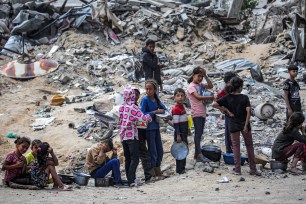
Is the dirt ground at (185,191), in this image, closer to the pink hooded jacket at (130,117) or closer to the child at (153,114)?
the child at (153,114)

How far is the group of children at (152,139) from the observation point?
7.43 metres

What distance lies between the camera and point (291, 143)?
7.86 metres

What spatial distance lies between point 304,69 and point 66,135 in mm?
7340

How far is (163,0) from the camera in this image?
2142 centimetres

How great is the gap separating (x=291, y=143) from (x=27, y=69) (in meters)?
9.94

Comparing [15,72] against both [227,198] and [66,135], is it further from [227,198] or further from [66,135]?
[227,198]

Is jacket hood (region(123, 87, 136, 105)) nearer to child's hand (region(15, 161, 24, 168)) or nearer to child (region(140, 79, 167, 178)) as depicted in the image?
child (region(140, 79, 167, 178))

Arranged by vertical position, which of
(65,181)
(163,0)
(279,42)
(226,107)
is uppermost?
(163,0)

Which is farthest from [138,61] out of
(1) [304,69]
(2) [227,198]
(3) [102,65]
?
(2) [227,198]

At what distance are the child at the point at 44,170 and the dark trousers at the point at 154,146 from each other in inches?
47.1

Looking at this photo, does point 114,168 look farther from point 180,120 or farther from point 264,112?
point 264,112

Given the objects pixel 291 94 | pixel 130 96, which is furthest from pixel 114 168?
pixel 291 94

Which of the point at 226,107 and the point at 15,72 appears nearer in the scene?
the point at 226,107

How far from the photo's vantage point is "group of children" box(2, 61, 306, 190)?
743 cm
